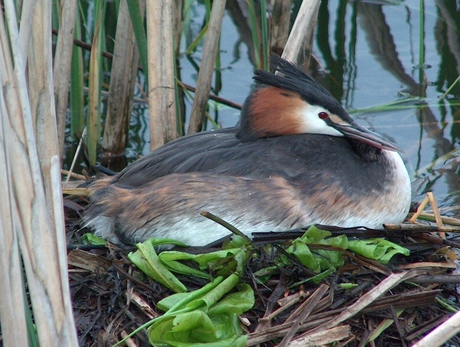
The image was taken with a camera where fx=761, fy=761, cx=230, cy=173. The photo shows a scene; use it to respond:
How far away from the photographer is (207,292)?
3244mm

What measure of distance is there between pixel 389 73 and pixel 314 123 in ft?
8.19

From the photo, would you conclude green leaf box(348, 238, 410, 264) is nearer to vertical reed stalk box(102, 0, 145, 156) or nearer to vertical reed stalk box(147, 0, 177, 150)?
vertical reed stalk box(147, 0, 177, 150)

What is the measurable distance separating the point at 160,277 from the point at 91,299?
1.14 ft

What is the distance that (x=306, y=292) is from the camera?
3.29 metres

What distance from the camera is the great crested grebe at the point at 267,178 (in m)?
3.57

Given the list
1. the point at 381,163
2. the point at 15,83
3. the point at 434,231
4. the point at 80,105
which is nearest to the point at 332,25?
the point at 80,105

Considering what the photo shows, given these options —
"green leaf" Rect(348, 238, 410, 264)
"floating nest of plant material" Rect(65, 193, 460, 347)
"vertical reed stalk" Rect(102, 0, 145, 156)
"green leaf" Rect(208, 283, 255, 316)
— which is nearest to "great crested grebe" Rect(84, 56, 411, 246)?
"floating nest of plant material" Rect(65, 193, 460, 347)

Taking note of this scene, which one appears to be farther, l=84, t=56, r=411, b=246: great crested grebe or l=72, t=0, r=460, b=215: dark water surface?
l=72, t=0, r=460, b=215: dark water surface

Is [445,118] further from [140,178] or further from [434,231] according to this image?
[140,178]

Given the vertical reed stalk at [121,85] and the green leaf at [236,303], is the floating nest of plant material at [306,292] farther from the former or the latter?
the vertical reed stalk at [121,85]

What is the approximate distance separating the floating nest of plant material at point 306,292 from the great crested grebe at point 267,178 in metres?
0.14

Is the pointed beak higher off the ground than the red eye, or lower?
lower

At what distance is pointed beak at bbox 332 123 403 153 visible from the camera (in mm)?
3775

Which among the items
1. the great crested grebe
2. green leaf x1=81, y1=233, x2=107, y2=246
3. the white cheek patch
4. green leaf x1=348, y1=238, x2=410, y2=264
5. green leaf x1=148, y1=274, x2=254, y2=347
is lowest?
green leaf x1=148, y1=274, x2=254, y2=347
